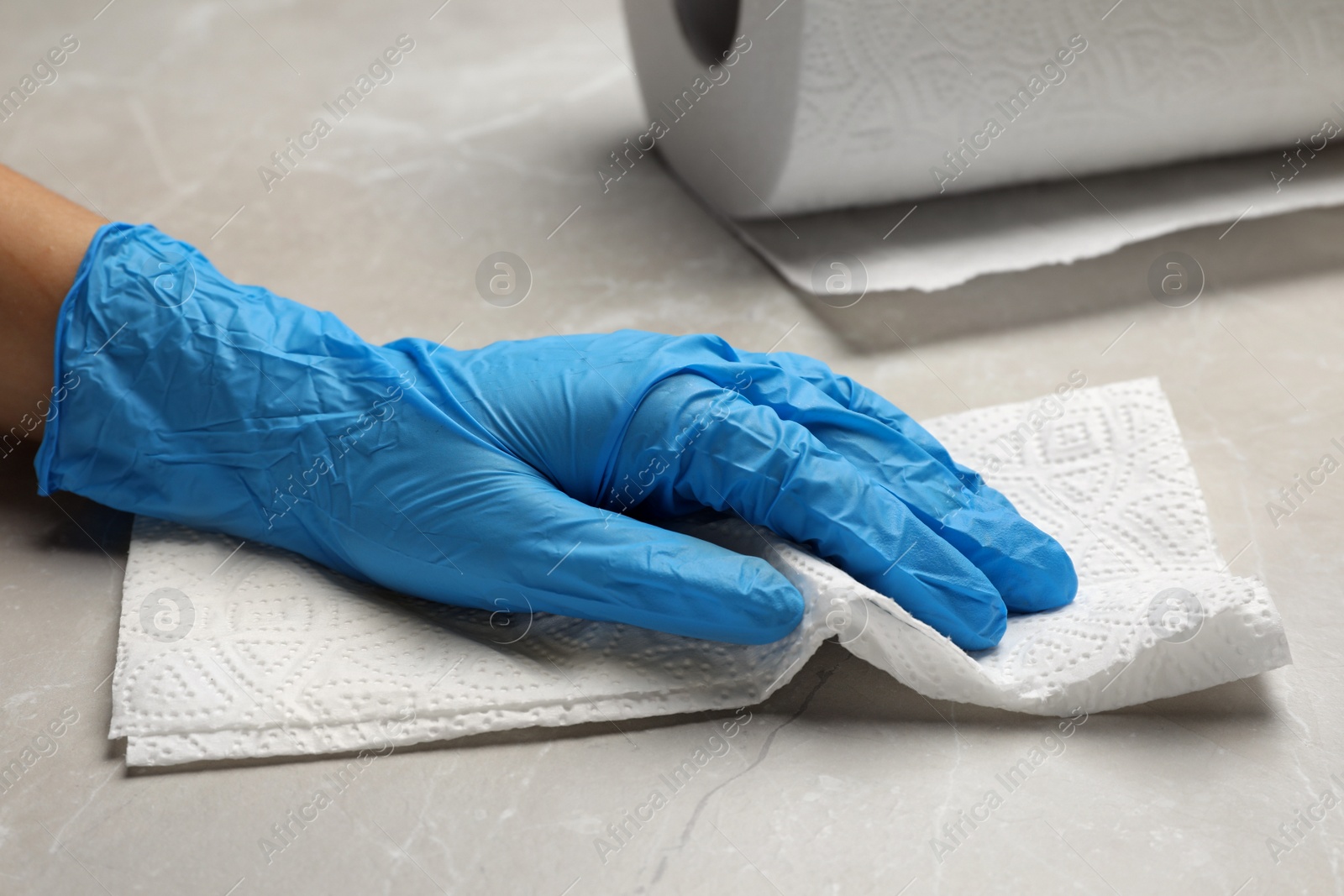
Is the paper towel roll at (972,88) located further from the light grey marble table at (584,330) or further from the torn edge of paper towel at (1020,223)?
the light grey marble table at (584,330)

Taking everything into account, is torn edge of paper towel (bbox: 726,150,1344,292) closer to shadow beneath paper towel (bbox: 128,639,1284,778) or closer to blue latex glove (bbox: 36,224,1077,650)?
blue latex glove (bbox: 36,224,1077,650)

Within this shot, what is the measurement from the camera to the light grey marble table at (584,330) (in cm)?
104

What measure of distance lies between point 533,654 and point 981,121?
1183mm

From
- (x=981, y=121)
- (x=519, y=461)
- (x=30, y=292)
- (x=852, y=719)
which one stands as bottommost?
(x=852, y=719)

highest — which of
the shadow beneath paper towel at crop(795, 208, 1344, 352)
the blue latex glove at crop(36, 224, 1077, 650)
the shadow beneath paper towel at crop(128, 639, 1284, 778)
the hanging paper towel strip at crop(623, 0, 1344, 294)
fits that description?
the hanging paper towel strip at crop(623, 0, 1344, 294)

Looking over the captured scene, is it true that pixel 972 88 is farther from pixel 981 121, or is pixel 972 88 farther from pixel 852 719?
pixel 852 719

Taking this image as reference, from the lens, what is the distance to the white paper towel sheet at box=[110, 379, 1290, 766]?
3.66ft

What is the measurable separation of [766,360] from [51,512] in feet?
3.07

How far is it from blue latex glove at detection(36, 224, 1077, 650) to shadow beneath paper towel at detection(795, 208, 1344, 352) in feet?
1.66

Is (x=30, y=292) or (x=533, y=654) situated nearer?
(x=533, y=654)

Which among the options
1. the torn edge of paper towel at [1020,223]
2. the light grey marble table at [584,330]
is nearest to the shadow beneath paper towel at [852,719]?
the light grey marble table at [584,330]

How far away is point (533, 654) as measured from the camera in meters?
1.20

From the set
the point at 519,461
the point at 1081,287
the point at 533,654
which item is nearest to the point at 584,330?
the point at 519,461

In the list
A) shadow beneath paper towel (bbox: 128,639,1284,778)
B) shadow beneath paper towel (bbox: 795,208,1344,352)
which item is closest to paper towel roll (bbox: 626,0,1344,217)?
shadow beneath paper towel (bbox: 795,208,1344,352)
